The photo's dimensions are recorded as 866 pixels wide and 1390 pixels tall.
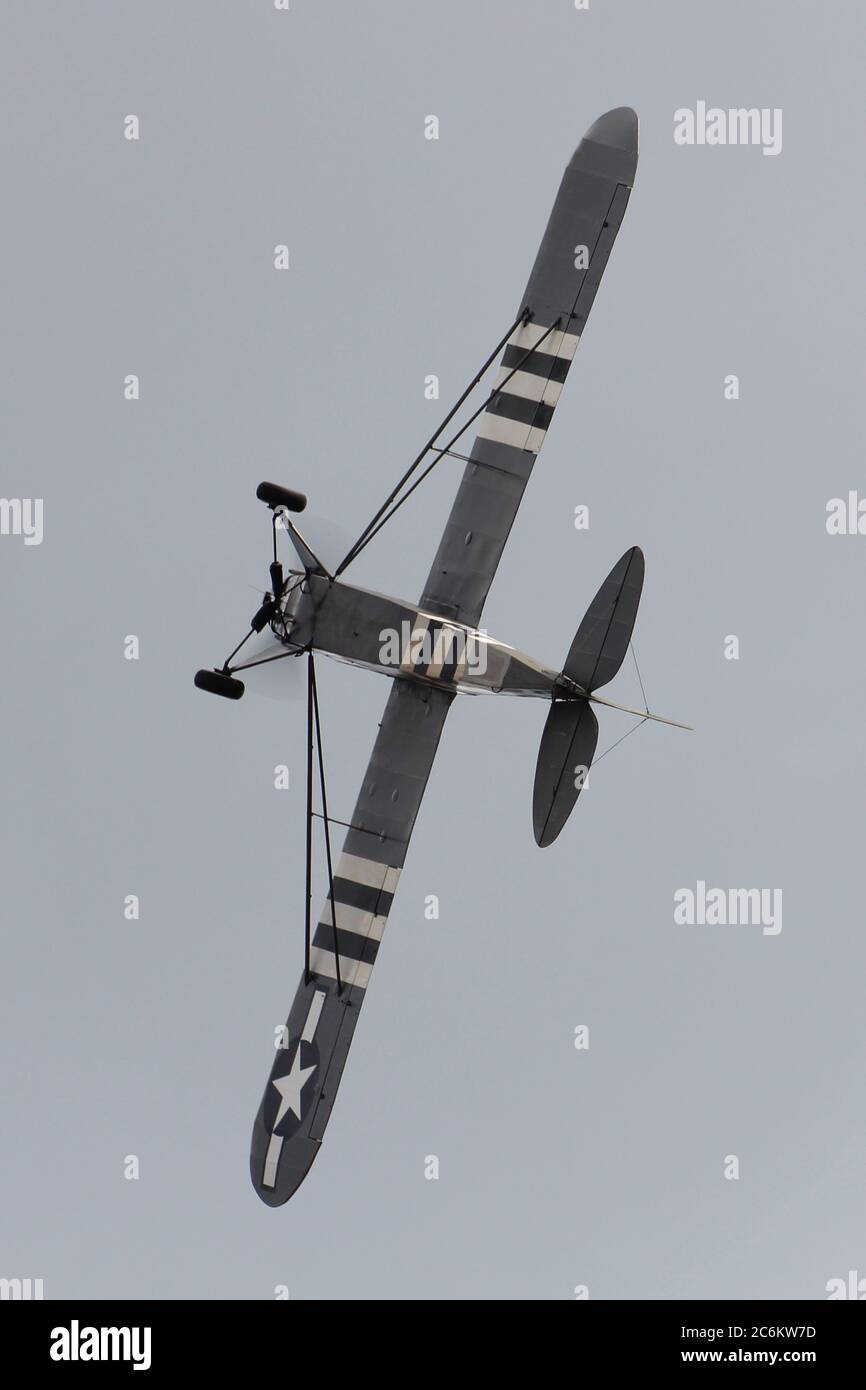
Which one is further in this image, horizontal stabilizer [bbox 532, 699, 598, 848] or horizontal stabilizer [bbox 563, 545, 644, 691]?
horizontal stabilizer [bbox 532, 699, 598, 848]

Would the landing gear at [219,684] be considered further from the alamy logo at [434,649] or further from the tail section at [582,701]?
the tail section at [582,701]

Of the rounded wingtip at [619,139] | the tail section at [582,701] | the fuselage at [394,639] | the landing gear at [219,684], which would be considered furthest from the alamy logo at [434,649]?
the rounded wingtip at [619,139]

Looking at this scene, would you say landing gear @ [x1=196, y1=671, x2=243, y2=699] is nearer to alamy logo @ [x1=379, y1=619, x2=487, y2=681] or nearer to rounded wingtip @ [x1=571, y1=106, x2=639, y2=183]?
alamy logo @ [x1=379, y1=619, x2=487, y2=681]

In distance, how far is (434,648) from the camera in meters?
20.0

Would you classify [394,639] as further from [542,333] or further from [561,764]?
[542,333]

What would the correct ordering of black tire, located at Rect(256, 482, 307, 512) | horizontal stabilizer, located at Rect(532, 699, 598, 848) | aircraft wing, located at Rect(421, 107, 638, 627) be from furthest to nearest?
aircraft wing, located at Rect(421, 107, 638, 627)
horizontal stabilizer, located at Rect(532, 699, 598, 848)
black tire, located at Rect(256, 482, 307, 512)

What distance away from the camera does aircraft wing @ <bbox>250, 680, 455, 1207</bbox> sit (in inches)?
844

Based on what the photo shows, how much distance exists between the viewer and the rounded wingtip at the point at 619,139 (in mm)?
20984

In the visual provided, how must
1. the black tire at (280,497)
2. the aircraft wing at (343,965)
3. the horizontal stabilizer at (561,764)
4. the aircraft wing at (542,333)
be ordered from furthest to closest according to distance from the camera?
the aircraft wing at (343,965), the aircraft wing at (542,333), the horizontal stabilizer at (561,764), the black tire at (280,497)

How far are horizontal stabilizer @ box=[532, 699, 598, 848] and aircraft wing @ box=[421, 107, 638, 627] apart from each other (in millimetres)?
1734

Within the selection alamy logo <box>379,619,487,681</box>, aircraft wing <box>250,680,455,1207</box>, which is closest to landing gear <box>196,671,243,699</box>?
alamy logo <box>379,619,487,681</box>

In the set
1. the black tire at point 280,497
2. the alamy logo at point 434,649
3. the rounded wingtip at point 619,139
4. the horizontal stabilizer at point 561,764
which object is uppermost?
the rounded wingtip at point 619,139

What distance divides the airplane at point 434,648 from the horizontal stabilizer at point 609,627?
2 cm
